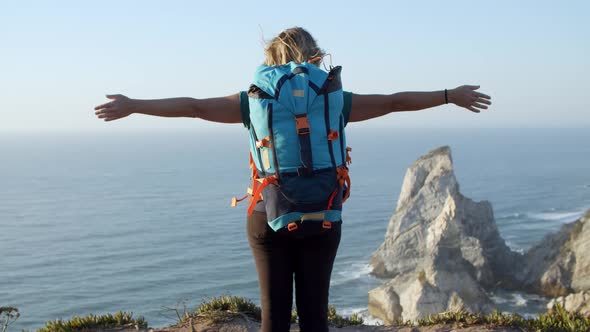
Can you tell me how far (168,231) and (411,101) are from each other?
8493 cm

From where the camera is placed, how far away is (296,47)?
4359 millimetres

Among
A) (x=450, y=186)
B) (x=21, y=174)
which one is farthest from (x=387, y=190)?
(x=21, y=174)

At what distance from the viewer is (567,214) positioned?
9712 centimetres

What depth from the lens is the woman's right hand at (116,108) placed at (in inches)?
171

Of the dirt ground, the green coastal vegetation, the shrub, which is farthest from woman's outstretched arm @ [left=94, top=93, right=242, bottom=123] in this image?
the shrub

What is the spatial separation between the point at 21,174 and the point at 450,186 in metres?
132

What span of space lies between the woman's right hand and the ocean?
27.2 feet

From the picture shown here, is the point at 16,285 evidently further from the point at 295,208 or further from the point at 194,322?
the point at 295,208

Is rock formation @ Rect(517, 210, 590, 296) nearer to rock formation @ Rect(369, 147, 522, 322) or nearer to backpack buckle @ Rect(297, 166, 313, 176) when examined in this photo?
rock formation @ Rect(369, 147, 522, 322)

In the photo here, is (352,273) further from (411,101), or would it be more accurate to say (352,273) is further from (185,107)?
(185,107)

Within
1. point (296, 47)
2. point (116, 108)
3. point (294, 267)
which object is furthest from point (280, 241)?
point (116, 108)

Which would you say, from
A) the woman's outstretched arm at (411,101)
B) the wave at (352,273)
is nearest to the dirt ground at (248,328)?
the woman's outstretched arm at (411,101)

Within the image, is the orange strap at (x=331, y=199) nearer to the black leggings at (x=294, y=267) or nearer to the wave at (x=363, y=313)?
the black leggings at (x=294, y=267)

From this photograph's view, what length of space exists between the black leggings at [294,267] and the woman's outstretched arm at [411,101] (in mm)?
960
